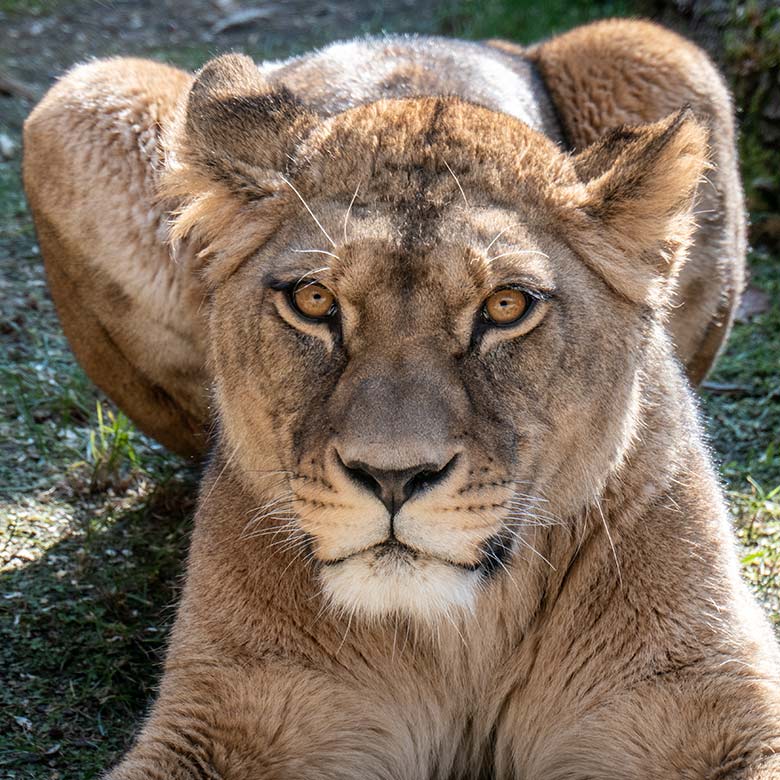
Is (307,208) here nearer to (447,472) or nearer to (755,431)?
(447,472)

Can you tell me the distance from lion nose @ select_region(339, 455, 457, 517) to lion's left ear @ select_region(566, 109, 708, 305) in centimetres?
71

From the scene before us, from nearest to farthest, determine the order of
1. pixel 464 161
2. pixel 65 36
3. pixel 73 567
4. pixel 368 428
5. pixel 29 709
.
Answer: pixel 368 428
pixel 464 161
pixel 29 709
pixel 73 567
pixel 65 36

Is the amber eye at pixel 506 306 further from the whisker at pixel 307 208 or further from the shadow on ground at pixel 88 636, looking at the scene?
the shadow on ground at pixel 88 636

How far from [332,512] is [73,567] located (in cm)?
169

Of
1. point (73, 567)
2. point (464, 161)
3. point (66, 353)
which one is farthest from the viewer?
point (66, 353)

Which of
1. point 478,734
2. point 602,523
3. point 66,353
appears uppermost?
point 602,523

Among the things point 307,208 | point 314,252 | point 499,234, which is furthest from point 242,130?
point 499,234

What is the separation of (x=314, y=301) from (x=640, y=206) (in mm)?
759

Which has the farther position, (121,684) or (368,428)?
(121,684)

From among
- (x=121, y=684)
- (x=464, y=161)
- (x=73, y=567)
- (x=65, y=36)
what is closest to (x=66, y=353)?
(x=73, y=567)

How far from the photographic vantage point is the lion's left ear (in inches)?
114

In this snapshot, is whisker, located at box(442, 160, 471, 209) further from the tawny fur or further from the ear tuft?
the tawny fur

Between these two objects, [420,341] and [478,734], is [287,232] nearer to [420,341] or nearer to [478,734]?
[420,341]

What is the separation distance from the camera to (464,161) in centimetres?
288
